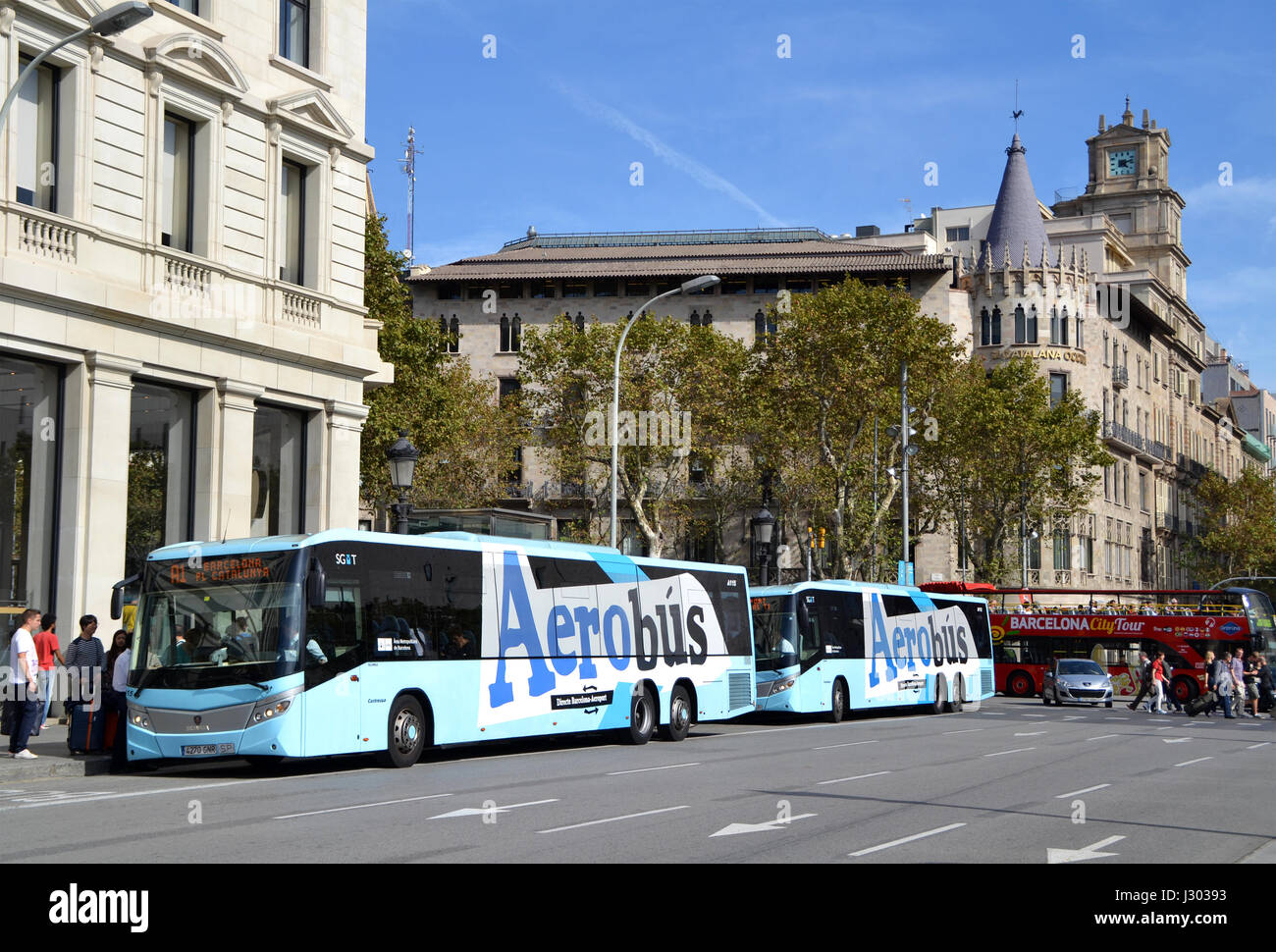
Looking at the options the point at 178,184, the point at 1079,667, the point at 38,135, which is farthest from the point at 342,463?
the point at 1079,667

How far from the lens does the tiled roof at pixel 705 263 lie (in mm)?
81375

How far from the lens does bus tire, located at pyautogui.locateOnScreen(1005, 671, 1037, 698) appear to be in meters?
54.4

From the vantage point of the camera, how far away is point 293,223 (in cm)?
2777

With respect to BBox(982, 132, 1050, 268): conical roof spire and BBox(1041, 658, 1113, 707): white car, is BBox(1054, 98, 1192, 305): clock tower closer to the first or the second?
BBox(982, 132, 1050, 268): conical roof spire

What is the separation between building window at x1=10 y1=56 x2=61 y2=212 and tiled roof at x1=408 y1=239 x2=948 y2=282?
5950 centimetres

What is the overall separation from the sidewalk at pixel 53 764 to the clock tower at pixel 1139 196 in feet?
356

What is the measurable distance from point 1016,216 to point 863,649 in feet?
187

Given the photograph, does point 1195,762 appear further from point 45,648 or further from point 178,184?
point 178,184

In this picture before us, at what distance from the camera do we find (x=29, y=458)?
2245cm

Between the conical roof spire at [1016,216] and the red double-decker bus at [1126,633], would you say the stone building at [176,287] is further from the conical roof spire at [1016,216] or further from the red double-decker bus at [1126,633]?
the conical roof spire at [1016,216]

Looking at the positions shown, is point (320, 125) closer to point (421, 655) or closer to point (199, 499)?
point (199, 499)
